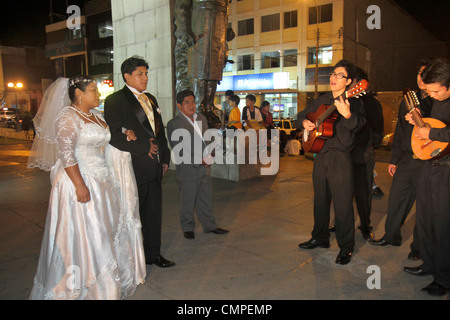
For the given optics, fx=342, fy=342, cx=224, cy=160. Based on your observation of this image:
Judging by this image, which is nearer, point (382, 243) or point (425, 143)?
point (425, 143)

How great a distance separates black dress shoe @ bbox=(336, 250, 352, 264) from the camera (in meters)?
3.50

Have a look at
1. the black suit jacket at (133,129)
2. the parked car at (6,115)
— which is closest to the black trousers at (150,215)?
the black suit jacket at (133,129)

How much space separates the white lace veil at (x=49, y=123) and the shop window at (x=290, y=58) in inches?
1113

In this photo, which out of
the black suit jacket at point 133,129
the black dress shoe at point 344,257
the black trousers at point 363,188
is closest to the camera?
the black suit jacket at point 133,129

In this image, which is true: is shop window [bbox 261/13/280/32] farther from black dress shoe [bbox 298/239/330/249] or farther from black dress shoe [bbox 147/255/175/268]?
black dress shoe [bbox 147/255/175/268]

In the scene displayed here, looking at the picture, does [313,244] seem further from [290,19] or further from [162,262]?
[290,19]

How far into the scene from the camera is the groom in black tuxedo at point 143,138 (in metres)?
3.25

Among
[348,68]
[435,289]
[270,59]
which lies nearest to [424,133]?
[348,68]

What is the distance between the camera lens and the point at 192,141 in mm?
4285

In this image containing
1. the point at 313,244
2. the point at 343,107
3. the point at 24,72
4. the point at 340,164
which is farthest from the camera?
the point at 24,72

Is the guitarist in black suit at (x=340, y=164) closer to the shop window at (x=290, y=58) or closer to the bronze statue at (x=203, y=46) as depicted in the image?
the bronze statue at (x=203, y=46)

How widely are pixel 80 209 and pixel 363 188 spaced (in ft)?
10.8

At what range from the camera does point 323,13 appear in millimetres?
26734

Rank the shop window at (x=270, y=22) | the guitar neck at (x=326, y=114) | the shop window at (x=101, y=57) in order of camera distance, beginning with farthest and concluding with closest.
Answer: the shop window at (x=101, y=57) → the shop window at (x=270, y=22) → the guitar neck at (x=326, y=114)
